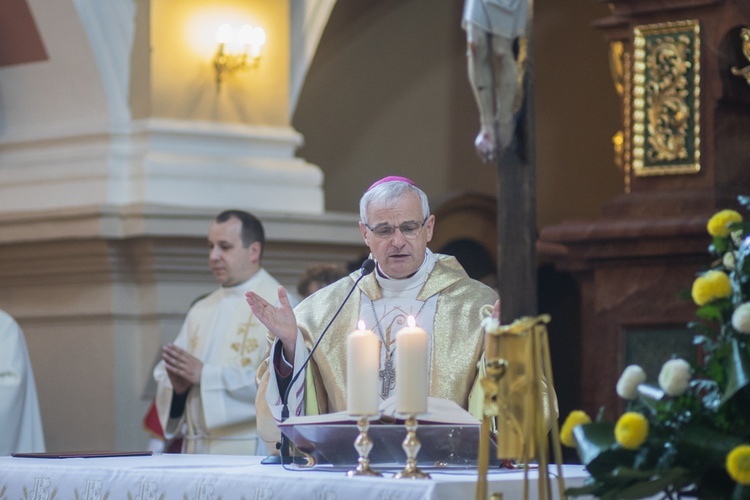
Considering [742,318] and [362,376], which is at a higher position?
[742,318]

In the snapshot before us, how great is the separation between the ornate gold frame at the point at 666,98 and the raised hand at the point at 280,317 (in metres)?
2.82

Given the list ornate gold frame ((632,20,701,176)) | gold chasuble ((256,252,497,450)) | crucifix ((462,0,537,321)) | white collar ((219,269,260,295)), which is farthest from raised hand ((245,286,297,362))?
ornate gold frame ((632,20,701,176))

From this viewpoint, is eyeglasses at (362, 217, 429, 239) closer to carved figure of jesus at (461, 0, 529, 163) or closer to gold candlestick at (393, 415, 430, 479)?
gold candlestick at (393, 415, 430, 479)

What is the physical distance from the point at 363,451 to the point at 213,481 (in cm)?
42

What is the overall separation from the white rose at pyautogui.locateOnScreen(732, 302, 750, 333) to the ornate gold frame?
3610 millimetres

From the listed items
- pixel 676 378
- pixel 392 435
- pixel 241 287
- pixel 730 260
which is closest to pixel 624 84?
pixel 241 287

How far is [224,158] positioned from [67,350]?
49.6 inches

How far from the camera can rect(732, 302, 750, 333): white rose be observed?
3072mm

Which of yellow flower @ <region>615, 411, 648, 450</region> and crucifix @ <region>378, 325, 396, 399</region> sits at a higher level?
yellow flower @ <region>615, 411, 648, 450</region>

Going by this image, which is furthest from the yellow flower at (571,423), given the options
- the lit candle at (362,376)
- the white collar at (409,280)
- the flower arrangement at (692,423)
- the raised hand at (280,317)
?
the white collar at (409,280)

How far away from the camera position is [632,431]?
309cm

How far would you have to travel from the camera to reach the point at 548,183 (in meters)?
11.5

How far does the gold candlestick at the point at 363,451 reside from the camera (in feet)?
11.5

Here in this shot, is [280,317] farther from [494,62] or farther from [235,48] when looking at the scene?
[235,48]
